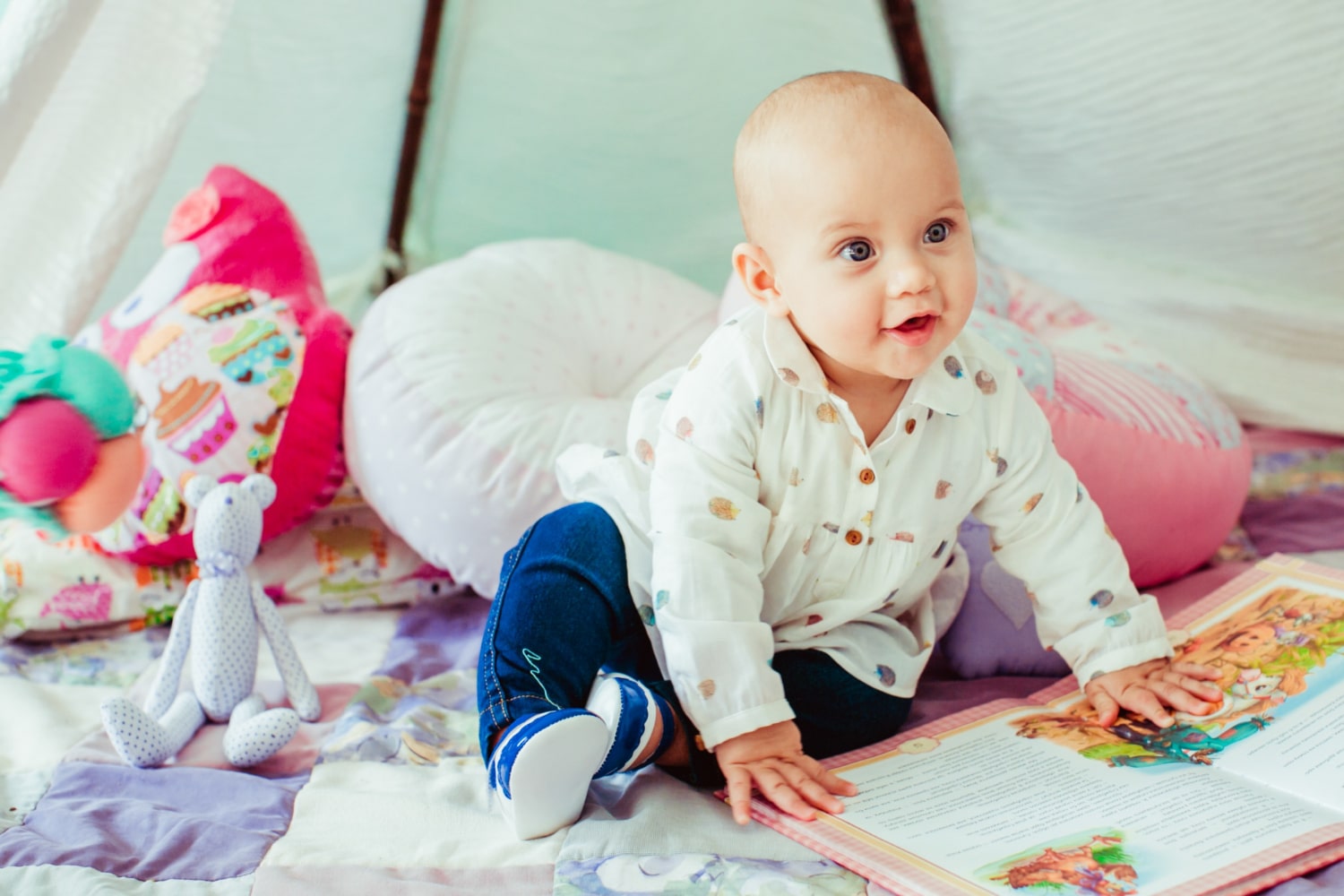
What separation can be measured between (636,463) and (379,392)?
355 millimetres

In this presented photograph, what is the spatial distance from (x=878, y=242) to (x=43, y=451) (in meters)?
0.56

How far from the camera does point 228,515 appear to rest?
945 mm

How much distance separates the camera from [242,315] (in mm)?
1186

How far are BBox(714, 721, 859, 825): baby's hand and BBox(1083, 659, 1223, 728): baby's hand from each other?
0.22 meters

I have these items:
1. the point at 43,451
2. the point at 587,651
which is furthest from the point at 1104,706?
the point at 43,451

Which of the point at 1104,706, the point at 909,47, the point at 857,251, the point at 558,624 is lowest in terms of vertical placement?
the point at 1104,706

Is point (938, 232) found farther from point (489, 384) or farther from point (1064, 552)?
point (489, 384)

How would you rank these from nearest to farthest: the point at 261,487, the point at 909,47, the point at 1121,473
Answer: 1. the point at 261,487
2. the point at 1121,473
3. the point at 909,47

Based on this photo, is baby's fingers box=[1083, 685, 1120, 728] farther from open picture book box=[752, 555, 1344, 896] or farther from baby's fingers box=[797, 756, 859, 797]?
baby's fingers box=[797, 756, 859, 797]

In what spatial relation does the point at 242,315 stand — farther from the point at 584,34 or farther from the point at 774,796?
the point at 774,796

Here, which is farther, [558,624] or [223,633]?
[223,633]

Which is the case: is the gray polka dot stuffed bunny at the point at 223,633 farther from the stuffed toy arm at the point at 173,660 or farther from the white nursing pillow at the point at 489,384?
the white nursing pillow at the point at 489,384

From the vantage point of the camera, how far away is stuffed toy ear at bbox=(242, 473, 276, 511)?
3.19 ft

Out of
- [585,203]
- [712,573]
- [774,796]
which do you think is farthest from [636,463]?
[585,203]
